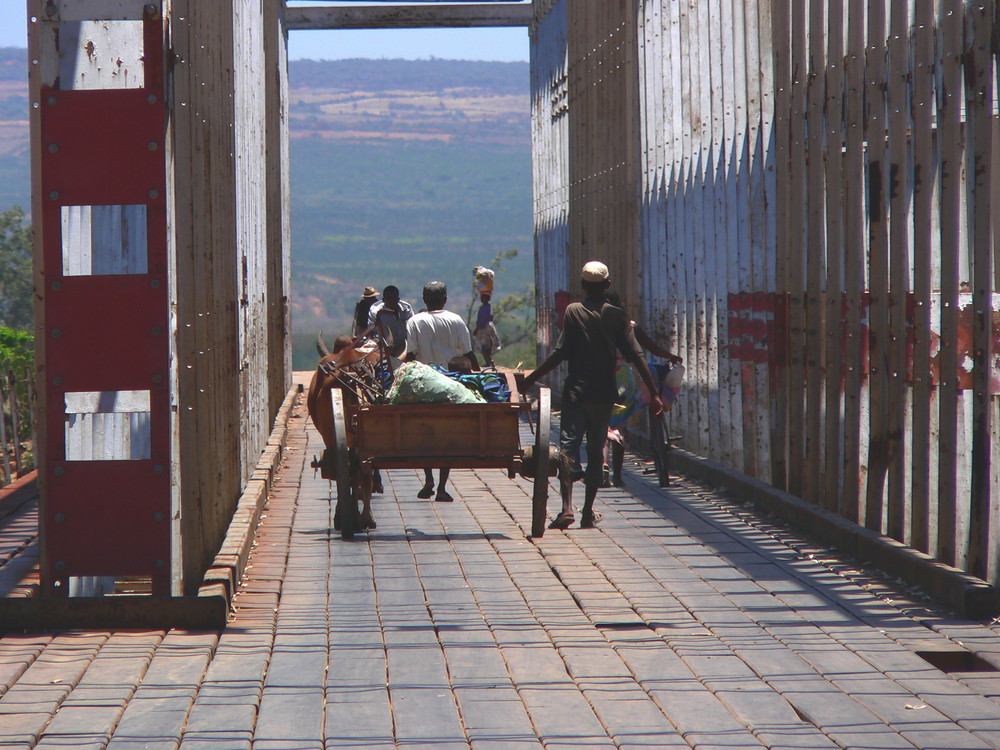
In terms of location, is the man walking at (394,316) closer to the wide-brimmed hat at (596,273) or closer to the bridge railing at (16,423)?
the bridge railing at (16,423)

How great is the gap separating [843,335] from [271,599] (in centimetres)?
401

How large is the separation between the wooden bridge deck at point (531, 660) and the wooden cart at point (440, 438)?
1.75 ft

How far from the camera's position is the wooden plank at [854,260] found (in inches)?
342

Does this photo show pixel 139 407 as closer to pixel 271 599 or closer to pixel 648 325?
pixel 271 599

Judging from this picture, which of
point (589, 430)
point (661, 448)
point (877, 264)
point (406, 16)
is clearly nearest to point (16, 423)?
point (589, 430)

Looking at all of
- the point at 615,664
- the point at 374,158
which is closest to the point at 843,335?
the point at 615,664

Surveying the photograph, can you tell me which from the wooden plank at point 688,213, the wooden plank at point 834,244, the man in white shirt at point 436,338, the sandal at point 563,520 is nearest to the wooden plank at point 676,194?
the wooden plank at point 688,213

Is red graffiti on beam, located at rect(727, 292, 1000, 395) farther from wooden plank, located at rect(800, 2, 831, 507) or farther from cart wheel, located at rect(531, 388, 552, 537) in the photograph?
cart wheel, located at rect(531, 388, 552, 537)

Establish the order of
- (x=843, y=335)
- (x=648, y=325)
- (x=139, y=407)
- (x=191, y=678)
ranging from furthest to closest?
(x=648, y=325) → (x=843, y=335) → (x=139, y=407) → (x=191, y=678)

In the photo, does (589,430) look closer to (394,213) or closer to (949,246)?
(949,246)

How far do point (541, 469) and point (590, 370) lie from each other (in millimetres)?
848

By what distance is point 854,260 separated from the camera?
8828 mm

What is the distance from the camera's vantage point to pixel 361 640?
6.54m

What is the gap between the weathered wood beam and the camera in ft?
82.5
